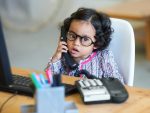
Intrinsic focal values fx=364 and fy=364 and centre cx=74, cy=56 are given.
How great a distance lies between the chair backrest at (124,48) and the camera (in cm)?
160

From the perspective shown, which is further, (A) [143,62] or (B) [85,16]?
(A) [143,62]

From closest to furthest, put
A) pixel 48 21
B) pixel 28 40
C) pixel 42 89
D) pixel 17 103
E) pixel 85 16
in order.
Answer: pixel 42 89 < pixel 17 103 < pixel 85 16 < pixel 28 40 < pixel 48 21

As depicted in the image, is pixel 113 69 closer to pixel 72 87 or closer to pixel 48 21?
pixel 72 87

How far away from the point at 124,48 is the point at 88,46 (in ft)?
0.54

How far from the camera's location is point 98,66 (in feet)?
5.42

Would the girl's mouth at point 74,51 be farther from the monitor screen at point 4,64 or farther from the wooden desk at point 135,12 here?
the wooden desk at point 135,12

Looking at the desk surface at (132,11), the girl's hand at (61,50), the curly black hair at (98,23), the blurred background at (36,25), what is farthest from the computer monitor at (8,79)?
the blurred background at (36,25)

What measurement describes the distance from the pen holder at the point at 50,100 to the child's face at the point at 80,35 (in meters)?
0.63

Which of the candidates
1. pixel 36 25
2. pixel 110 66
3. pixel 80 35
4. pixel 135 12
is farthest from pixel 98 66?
pixel 36 25

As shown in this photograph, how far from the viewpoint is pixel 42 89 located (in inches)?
37.5

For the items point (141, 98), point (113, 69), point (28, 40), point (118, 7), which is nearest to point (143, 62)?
point (118, 7)

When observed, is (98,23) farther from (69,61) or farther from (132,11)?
(132,11)

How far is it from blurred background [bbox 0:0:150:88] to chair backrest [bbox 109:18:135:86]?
2103 mm

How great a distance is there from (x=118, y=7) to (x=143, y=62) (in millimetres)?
603
